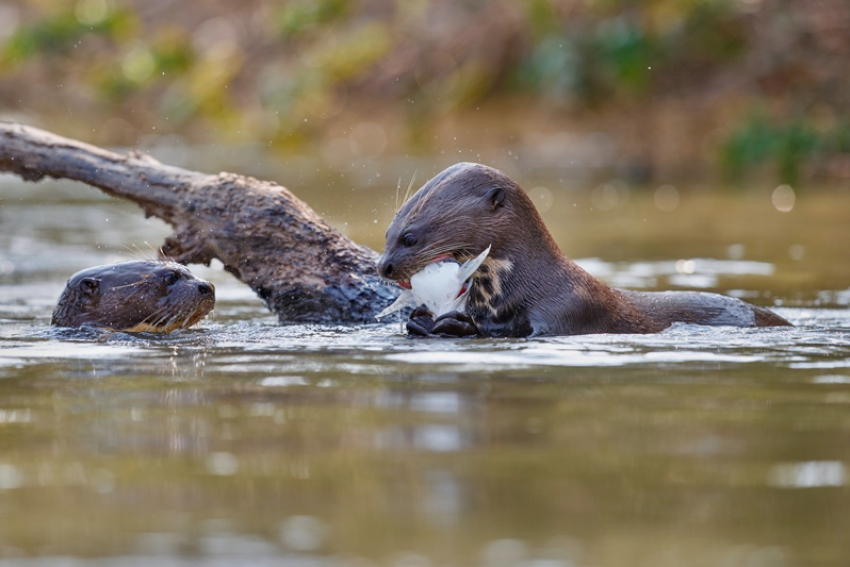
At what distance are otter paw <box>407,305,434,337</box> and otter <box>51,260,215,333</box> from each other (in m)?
0.92

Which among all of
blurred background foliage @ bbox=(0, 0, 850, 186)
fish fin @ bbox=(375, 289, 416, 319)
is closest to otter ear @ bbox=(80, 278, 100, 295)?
fish fin @ bbox=(375, 289, 416, 319)

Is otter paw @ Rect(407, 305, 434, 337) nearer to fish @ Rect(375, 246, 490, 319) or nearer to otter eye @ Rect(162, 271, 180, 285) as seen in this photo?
fish @ Rect(375, 246, 490, 319)

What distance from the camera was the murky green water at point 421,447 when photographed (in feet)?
8.07

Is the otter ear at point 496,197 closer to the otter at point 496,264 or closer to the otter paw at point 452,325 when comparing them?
the otter at point 496,264

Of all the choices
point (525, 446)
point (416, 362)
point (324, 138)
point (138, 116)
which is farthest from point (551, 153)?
point (525, 446)

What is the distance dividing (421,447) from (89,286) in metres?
2.78

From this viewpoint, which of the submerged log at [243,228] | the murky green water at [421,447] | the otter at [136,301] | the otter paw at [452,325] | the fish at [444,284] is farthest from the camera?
the submerged log at [243,228]

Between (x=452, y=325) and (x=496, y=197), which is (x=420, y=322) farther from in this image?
(x=496, y=197)

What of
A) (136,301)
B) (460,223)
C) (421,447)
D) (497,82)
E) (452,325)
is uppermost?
(497,82)

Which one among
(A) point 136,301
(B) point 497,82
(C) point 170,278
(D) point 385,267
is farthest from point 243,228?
(B) point 497,82

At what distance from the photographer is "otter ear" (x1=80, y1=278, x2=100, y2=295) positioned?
5.62 m

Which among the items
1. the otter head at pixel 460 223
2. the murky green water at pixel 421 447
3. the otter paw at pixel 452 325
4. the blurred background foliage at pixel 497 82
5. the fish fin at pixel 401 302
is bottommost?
the murky green water at pixel 421 447

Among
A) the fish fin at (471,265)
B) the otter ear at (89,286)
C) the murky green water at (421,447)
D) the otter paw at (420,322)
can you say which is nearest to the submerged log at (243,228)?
the murky green water at (421,447)

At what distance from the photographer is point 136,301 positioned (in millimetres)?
5617
